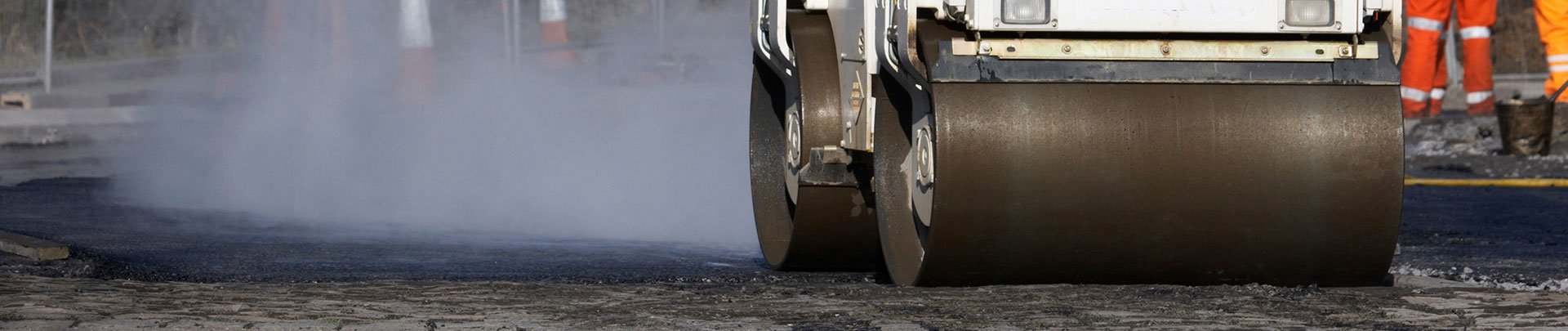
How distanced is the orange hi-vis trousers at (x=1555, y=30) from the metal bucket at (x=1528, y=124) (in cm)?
25

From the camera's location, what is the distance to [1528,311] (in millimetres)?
5148

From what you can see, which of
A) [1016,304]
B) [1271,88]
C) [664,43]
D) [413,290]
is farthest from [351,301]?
[664,43]

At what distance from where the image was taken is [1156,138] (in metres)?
5.29

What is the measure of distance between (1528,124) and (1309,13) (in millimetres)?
7107

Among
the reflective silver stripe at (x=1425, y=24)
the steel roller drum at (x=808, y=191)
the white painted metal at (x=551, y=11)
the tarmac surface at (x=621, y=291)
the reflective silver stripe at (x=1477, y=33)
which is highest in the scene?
the white painted metal at (x=551, y=11)

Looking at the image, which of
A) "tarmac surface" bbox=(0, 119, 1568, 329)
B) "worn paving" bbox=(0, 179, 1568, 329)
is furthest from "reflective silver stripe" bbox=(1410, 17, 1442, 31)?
"worn paving" bbox=(0, 179, 1568, 329)

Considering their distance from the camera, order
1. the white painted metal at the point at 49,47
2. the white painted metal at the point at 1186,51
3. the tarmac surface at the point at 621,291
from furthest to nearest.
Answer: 1. the white painted metal at the point at 49,47
2. the white painted metal at the point at 1186,51
3. the tarmac surface at the point at 621,291

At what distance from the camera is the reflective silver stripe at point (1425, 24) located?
13050 mm

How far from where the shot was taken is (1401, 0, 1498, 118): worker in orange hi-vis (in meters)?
13.1

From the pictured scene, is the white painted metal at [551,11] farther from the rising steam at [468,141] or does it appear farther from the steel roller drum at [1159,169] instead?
the steel roller drum at [1159,169]

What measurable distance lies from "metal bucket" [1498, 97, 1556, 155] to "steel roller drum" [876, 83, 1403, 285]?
6.88m

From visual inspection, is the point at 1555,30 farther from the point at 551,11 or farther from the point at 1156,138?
the point at 551,11

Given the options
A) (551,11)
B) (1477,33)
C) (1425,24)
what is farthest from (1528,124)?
(551,11)

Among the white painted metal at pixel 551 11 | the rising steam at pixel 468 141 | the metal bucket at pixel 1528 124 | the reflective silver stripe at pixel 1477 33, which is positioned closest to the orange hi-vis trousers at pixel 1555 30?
the metal bucket at pixel 1528 124
